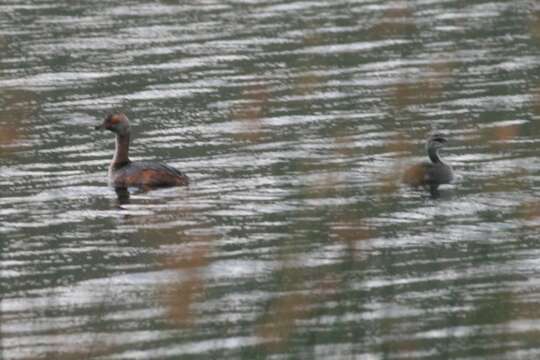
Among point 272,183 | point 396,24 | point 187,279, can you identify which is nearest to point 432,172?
point 272,183

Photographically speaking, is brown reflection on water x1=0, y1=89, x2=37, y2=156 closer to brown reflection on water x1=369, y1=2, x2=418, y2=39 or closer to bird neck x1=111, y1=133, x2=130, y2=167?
bird neck x1=111, y1=133, x2=130, y2=167

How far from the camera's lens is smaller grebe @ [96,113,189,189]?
76.8 feet

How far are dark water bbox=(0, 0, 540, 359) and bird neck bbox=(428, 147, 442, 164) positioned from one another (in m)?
0.37

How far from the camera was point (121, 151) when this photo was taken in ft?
82.1

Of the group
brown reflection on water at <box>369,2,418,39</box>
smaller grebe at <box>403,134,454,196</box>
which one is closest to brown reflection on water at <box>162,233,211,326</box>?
smaller grebe at <box>403,134,454,196</box>

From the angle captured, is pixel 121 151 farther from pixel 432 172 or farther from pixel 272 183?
pixel 432 172

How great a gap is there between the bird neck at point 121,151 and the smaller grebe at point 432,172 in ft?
10.8

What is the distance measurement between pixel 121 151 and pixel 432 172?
151 inches

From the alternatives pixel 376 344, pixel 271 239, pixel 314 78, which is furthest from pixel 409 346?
pixel 314 78

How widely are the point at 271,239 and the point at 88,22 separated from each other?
1670 centimetres

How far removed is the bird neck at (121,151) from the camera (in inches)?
973

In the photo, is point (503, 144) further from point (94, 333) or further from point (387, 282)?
point (94, 333)

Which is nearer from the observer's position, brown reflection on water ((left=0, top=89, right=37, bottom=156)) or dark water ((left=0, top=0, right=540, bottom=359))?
dark water ((left=0, top=0, right=540, bottom=359))

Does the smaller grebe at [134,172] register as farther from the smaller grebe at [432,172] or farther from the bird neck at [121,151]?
the smaller grebe at [432,172]
